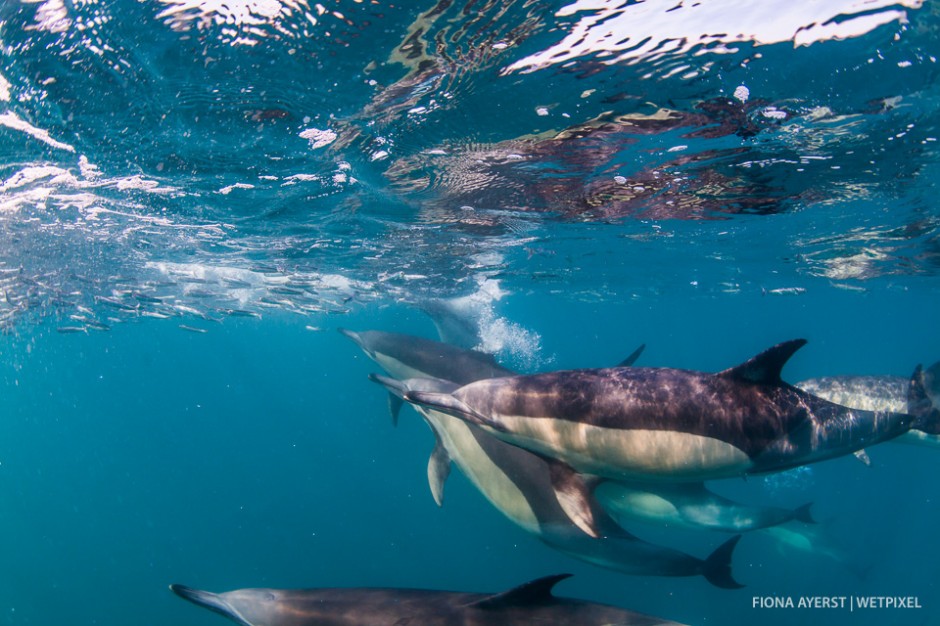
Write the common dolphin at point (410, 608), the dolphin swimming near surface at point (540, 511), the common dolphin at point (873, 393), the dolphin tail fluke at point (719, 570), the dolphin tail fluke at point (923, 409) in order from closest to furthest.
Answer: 1. the common dolphin at point (410, 608)
2. the dolphin tail fluke at point (923, 409)
3. the dolphin swimming near surface at point (540, 511)
4. the dolphin tail fluke at point (719, 570)
5. the common dolphin at point (873, 393)

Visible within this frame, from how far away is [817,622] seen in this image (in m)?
21.3

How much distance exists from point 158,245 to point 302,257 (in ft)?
16.6

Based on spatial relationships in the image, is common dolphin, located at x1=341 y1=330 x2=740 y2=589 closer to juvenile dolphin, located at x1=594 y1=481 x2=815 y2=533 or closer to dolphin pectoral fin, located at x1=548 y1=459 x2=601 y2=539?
dolphin pectoral fin, located at x1=548 y1=459 x2=601 y2=539

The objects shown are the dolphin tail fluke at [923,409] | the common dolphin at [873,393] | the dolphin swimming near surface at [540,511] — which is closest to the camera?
the dolphin tail fluke at [923,409]

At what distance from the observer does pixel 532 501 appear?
749cm

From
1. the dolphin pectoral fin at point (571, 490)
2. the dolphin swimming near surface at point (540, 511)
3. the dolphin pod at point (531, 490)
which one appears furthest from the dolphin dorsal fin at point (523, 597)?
the dolphin pod at point (531, 490)

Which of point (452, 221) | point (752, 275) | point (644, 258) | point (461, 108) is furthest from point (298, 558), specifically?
point (752, 275)

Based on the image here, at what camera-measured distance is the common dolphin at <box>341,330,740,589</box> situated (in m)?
7.00

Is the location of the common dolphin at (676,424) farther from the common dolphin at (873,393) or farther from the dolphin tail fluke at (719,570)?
the common dolphin at (873,393)

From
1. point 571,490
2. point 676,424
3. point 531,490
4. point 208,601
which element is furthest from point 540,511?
point 208,601

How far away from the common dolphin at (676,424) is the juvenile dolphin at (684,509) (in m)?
3.52

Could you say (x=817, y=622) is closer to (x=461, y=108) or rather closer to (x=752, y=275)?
(x=752, y=275)

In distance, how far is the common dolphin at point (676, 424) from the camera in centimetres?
451

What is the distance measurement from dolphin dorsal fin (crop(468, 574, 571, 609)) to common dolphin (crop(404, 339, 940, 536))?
73 cm
